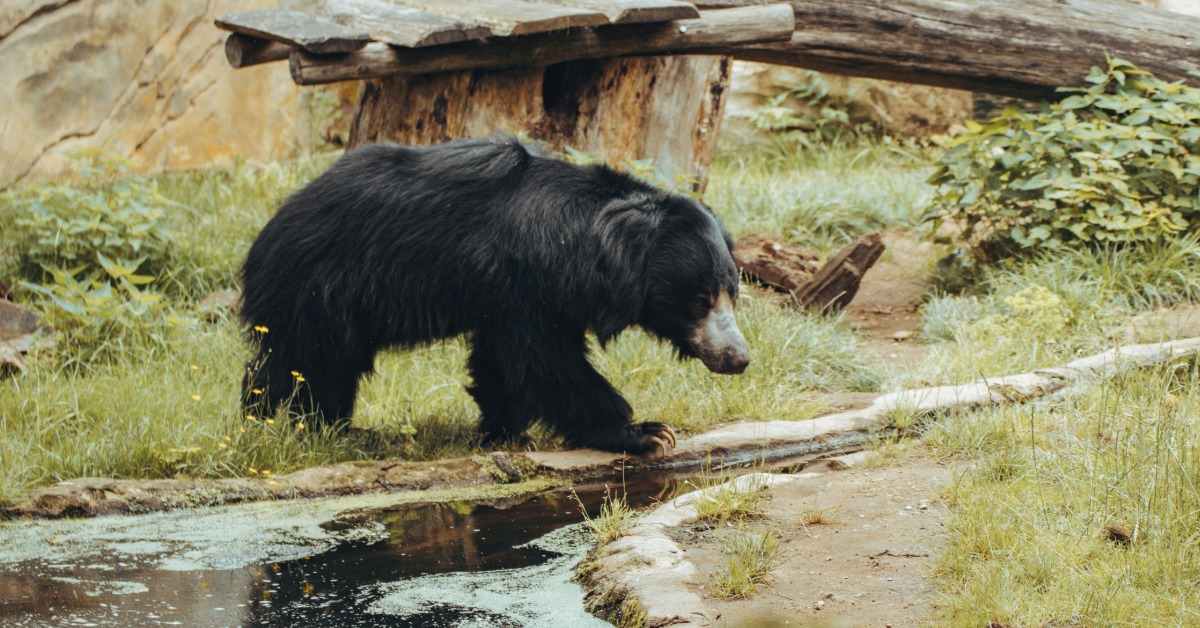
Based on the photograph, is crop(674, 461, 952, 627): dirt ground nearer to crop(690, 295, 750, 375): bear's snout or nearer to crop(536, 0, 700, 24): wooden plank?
crop(690, 295, 750, 375): bear's snout

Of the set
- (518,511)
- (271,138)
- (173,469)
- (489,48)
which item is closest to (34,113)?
(271,138)

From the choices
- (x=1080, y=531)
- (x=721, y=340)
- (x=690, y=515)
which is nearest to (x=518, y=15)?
(x=721, y=340)

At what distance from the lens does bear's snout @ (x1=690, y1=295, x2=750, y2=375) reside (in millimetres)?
4359

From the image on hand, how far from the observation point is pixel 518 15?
17.8 ft

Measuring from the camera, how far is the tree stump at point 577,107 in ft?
19.5

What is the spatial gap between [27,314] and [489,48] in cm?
237

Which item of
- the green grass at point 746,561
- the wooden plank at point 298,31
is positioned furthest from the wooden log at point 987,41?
the green grass at point 746,561

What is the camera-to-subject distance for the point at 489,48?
5.58 m

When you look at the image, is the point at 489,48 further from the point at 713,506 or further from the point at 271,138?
the point at 271,138

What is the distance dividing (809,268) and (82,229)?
3.78 meters

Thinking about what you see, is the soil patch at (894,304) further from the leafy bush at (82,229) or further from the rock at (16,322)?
the rock at (16,322)

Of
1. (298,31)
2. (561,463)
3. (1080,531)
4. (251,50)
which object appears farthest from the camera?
(251,50)

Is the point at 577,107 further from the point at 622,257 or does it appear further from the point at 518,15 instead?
the point at 622,257

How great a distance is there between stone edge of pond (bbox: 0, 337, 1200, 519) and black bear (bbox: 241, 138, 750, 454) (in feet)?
0.53
